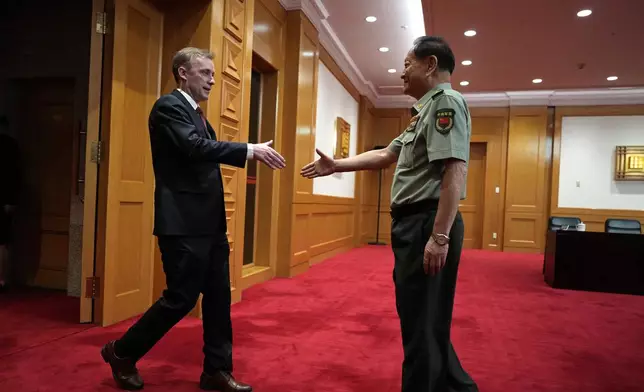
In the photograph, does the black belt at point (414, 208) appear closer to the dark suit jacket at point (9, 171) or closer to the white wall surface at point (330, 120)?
the dark suit jacket at point (9, 171)

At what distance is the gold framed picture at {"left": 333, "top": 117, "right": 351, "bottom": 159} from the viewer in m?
7.39

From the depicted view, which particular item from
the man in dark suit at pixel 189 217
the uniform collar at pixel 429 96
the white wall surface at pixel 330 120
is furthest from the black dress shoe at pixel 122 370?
the white wall surface at pixel 330 120

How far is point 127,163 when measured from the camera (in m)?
3.07

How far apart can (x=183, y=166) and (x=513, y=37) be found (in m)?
5.24

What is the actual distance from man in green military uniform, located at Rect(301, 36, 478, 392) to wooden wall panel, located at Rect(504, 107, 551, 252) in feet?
27.5

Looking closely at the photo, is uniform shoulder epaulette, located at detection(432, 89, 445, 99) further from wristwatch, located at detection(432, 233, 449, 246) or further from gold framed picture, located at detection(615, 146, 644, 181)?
gold framed picture, located at detection(615, 146, 644, 181)

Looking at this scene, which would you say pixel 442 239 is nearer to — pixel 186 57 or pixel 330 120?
pixel 186 57

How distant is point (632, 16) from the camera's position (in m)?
5.09

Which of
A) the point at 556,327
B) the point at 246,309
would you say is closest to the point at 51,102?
the point at 246,309

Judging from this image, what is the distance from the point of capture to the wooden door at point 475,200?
980 centimetres

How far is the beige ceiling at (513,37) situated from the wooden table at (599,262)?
2337 mm

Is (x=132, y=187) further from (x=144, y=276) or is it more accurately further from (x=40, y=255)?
(x=40, y=255)

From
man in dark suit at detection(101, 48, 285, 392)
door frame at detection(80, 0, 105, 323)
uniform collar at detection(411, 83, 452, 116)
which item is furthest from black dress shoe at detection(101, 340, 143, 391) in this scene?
uniform collar at detection(411, 83, 452, 116)

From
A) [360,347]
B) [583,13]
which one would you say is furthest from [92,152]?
[583,13]
